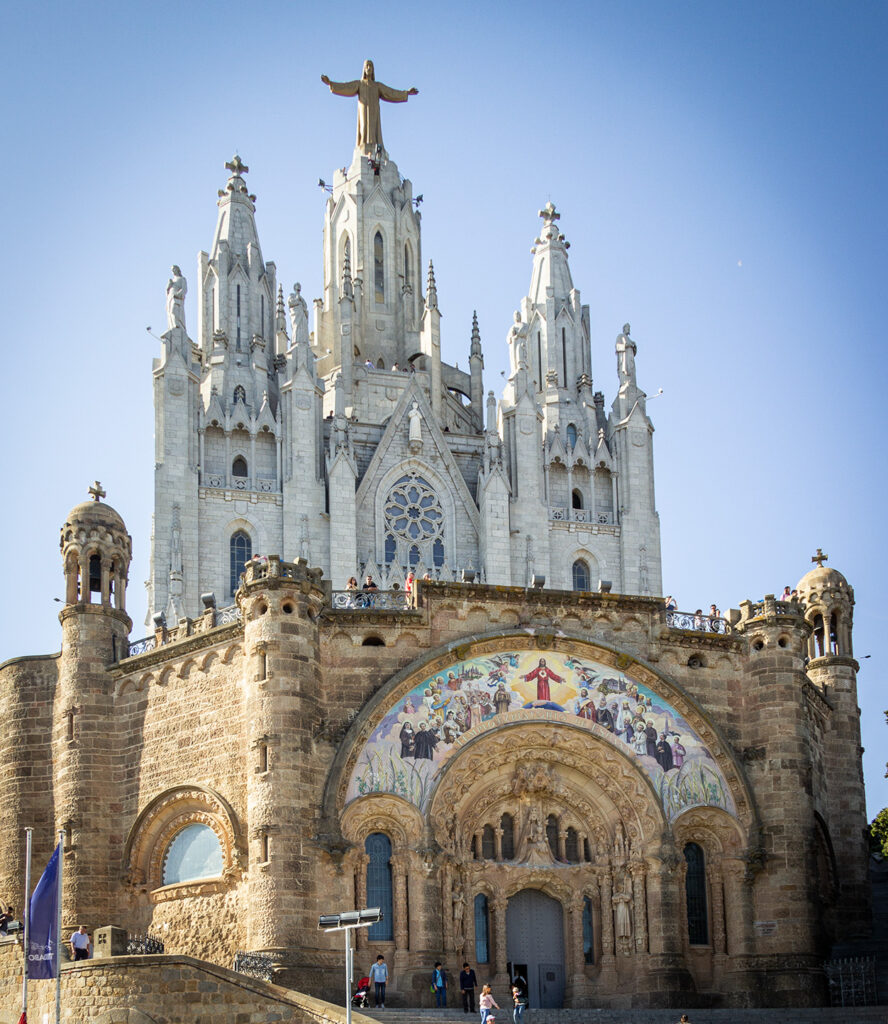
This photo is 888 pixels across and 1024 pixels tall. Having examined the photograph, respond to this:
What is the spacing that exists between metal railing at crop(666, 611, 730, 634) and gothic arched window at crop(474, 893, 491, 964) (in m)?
8.13

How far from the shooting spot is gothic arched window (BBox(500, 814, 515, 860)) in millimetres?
43656

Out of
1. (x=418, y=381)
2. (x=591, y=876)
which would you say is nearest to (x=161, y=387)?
(x=418, y=381)

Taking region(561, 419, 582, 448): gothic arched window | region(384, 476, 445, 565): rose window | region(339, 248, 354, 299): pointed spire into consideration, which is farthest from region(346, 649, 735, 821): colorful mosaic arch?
region(339, 248, 354, 299): pointed spire

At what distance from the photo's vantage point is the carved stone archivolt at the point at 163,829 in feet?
137

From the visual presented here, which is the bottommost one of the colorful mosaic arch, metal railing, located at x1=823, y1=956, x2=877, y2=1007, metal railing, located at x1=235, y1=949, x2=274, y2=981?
metal railing, located at x1=823, y1=956, x2=877, y2=1007

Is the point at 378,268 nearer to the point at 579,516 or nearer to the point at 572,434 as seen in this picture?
the point at 572,434

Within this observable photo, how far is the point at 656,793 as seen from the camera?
43250mm

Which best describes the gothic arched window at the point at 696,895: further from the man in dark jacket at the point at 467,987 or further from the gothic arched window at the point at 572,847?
the man in dark jacket at the point at 467,987

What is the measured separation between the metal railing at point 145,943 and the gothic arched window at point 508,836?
8.25 meters

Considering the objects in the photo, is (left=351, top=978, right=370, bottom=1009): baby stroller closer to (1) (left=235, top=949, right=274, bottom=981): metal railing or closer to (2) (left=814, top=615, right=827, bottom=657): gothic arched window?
(1) (left=235, top=949, right=274, bottom=981): metal railing

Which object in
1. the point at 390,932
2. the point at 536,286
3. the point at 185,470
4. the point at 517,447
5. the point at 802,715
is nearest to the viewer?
the point at 390,932

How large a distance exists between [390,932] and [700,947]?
754 cm

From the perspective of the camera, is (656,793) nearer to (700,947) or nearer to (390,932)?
(700,947)

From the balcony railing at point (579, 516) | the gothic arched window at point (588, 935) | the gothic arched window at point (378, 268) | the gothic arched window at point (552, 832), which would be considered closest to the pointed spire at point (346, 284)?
the gothic arched window at point (378, 268)
